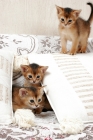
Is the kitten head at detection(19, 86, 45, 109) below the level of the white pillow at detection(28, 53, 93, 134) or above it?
below

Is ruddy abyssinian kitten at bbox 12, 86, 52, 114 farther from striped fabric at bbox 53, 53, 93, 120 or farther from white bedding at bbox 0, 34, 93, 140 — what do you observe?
striped fabric at bbox 53, 53, 93, 120

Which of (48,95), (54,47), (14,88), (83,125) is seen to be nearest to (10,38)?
(54,47)

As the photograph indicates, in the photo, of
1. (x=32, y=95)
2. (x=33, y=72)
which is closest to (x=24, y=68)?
(x=33, y=72)

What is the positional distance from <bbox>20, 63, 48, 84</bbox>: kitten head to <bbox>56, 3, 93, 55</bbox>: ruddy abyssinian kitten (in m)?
0.26

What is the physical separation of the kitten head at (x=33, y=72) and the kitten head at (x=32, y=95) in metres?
0.09

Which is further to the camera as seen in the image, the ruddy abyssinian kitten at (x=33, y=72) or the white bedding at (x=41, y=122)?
the ruddy abyssinian kitten at (x=33, y=72)

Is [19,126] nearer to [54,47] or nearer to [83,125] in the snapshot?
[83,125]

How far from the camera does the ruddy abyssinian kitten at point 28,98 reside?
1.41 meters

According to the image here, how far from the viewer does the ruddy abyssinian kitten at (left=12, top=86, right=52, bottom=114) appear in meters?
1.41

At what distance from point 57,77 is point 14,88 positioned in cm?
22

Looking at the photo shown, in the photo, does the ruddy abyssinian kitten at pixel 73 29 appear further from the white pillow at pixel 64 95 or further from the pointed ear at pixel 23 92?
the pointed ear at pixel 23 92

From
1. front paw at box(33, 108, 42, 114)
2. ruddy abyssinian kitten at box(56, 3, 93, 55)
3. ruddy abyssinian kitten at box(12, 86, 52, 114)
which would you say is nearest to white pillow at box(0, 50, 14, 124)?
ruddy abyssinian kitten at box(12, 86, 52, 114)

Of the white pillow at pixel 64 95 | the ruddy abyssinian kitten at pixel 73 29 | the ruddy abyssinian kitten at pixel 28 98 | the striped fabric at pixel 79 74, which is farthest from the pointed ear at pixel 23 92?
the ruddy abyssinian kitten at pixel 73 29

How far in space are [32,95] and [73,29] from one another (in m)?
0.48
